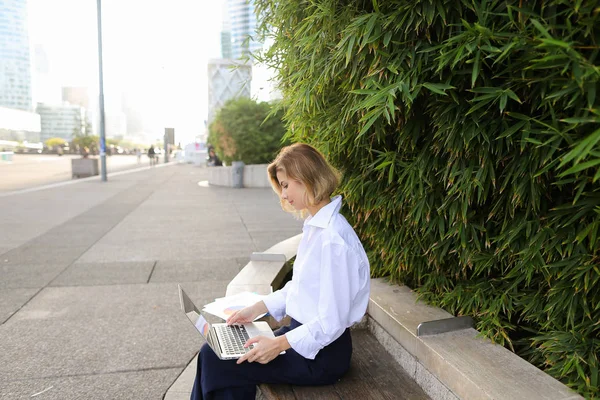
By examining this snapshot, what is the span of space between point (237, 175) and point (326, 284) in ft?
53.6

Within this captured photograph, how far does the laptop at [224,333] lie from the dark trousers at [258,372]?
4cm

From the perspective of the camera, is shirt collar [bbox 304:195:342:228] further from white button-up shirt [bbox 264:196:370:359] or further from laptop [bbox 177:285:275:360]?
laptop [bbox 177:285:275:360]

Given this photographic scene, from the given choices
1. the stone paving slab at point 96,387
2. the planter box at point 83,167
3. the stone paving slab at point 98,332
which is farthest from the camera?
the planter box at point 83,167

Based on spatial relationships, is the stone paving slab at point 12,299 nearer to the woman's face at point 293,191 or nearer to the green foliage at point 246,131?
the woman's face at point 293,191

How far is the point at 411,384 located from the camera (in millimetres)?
2295

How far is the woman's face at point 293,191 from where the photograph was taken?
2.18 metres

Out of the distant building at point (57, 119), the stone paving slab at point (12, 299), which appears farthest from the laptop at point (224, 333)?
the distant building at point (57, 119)

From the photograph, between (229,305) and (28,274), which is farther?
(28,274)

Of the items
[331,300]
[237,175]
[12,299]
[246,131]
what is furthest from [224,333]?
[237,175]

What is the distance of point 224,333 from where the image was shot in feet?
7.44

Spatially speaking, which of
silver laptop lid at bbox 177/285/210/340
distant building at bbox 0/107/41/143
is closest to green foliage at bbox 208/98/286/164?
silver laptop lid at bbox 177/285/210/340

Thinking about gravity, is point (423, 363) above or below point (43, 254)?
above

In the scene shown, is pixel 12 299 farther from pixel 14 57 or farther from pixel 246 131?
pixel 14 57

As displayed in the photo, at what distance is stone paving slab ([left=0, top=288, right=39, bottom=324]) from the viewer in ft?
13.9
